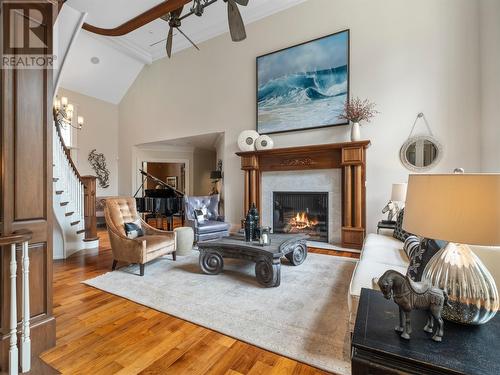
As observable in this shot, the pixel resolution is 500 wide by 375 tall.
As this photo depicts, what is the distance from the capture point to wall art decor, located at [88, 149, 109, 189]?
289 inches

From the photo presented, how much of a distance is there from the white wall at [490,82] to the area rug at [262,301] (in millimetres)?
2524

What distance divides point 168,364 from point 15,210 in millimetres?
1407

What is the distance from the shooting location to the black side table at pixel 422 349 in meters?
0.84

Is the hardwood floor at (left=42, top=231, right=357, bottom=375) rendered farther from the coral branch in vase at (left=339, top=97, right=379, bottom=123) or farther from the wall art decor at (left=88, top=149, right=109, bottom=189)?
the wall art decor at (left=88, top=149, right=109, bottom=189)

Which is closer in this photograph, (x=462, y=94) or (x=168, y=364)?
(x=168, y=364)

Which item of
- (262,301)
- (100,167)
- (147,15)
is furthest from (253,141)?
(100,167)

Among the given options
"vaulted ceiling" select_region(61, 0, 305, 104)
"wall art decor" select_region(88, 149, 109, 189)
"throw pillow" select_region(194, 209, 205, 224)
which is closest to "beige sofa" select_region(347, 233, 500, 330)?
"throw pillow" select_region(194, 209, 205, 224)

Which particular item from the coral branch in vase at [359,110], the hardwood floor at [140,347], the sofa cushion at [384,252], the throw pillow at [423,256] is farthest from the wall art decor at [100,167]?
the throw pillow at [423,256]

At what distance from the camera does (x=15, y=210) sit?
1.59 m

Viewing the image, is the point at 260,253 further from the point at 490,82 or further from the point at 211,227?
the point at 490,82

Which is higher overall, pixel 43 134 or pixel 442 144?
pixel 442 144

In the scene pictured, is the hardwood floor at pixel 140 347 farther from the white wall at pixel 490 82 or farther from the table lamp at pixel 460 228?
the white wall at pixel 490 82

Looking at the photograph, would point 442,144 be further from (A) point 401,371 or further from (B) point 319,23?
(A) point 401,371

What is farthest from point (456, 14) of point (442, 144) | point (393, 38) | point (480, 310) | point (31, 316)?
point (31, 316)
